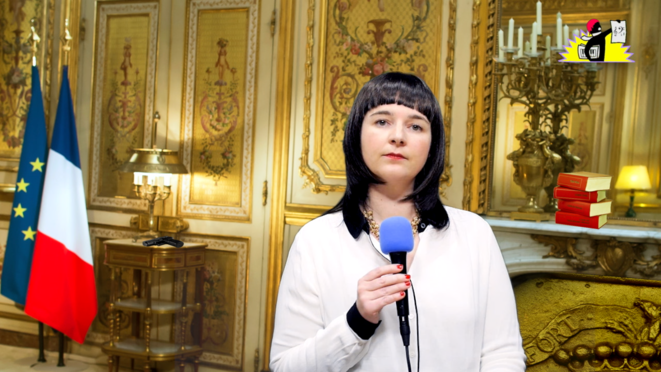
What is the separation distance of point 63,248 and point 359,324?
10.4ft

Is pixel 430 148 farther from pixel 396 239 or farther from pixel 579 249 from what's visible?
pixel 579 249

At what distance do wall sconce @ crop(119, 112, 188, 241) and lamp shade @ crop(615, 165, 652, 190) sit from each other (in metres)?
2.38

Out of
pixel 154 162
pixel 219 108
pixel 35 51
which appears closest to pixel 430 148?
pixel 154 162

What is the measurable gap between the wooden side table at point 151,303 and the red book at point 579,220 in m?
2.05

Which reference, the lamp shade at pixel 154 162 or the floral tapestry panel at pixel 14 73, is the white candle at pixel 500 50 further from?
the floral tapestry panel at pixel 14 73

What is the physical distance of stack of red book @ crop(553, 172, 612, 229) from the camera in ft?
8.82

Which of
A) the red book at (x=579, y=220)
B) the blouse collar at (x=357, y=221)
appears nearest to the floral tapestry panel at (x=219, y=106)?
the red book at (x=579, y=220)

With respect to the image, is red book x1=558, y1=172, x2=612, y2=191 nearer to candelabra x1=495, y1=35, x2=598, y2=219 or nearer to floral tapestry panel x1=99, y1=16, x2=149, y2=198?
Answer: candelabra x1=495, y1=35, x2=598, y2=219

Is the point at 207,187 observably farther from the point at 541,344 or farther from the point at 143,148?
the point at 541,344

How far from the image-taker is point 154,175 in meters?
3.83

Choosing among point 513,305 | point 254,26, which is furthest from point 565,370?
point 254,26

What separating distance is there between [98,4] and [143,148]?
1.08m

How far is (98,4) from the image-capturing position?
13.6 ft

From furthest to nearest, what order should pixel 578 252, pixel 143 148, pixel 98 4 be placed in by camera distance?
1. pixel 98 4
2. pixel 143 148
3. pixel 578 252
